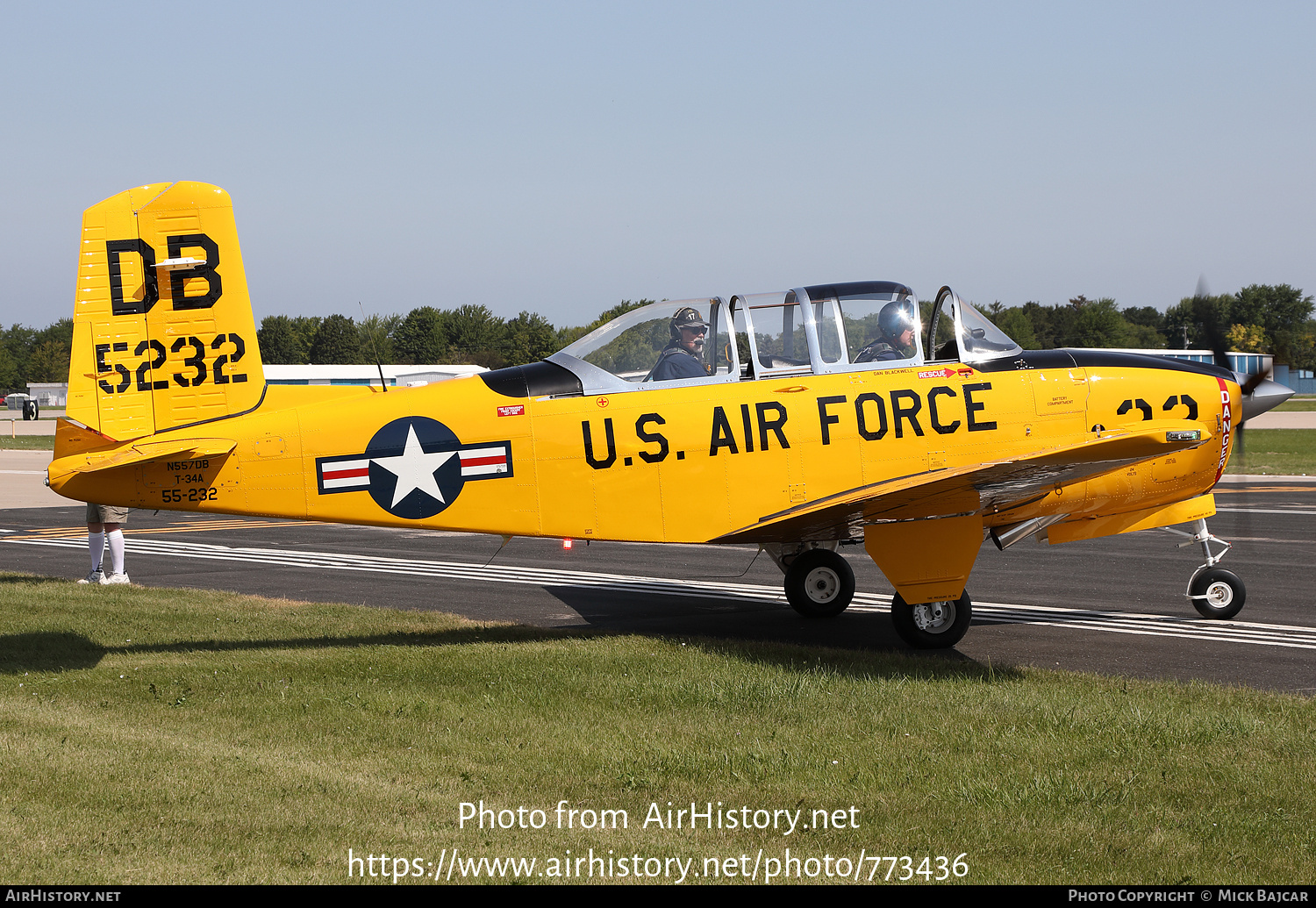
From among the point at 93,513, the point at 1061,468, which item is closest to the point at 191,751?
the point at 1061,468

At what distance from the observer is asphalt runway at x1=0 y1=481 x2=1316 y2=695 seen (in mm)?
10031

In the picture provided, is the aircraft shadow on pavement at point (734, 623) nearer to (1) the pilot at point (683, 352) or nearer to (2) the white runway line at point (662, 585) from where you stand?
(2) the white runway line at point (662, 585)

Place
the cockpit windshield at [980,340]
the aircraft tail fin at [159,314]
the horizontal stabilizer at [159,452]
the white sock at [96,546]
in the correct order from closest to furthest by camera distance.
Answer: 1. the horizontal stabilizer at [159,452]
2. the aircraft tail fin at [159,314]
3. the cockpit windshield at [980,340]
4. the white sock at [96,546]

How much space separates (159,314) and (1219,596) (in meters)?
9.98

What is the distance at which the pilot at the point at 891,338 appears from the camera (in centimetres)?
961

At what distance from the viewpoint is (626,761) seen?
648cm

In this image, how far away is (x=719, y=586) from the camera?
14047 mm

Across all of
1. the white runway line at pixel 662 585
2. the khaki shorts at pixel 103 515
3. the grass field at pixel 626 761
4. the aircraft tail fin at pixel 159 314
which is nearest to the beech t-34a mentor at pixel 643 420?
the aircraft tail fin at pixel 159 314

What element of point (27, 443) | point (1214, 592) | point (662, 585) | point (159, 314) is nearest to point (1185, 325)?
point (1214, 592)

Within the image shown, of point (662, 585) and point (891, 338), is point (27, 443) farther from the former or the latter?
point (891, 338)

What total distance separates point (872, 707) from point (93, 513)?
33.1 ft

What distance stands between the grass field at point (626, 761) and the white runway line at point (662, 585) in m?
2.52
